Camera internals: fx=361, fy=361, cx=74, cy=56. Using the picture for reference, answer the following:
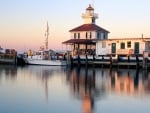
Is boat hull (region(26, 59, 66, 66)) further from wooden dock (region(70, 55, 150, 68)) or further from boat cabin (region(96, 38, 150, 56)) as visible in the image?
boat cabin (region(96, 38, 150, 56))

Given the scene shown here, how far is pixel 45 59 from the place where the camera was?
65750 millimetres

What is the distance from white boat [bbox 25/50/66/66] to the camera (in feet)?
208

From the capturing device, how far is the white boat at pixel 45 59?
2496 inches

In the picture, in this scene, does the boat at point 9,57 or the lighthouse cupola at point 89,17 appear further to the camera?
the lighthouse cupola at point 89,17

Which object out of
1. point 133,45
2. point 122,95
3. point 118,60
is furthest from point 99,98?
point 133,45

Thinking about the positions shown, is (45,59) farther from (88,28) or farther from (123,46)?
(123,46)

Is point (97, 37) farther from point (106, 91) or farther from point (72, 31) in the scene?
point (106, 91)

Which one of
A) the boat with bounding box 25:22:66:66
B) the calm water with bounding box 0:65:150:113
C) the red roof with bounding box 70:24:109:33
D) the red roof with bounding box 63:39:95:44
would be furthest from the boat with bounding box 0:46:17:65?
the calm water with bounding box 0:65:150:113

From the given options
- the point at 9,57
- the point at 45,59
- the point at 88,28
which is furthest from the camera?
the point at 9,57

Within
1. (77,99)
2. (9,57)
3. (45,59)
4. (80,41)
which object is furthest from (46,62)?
(77,99)

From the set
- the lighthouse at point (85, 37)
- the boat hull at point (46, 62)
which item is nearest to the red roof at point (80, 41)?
the lighthouse at point (85, 37)

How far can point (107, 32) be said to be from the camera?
72.0m

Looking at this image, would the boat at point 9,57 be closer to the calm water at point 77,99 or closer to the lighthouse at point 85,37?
the lighthouse at point 85,37

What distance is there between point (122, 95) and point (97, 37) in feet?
136
